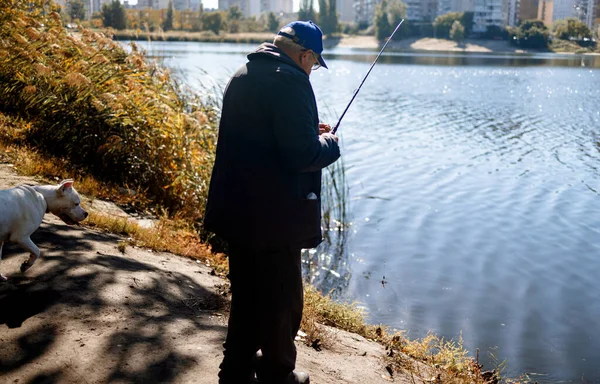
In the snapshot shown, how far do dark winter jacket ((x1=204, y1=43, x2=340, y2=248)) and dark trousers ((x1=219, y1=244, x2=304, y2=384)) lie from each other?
118mm

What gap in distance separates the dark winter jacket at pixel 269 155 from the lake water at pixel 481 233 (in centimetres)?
430

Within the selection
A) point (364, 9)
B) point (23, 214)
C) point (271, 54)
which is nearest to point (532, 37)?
point (364, 9)

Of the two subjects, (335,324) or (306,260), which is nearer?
(335,324)

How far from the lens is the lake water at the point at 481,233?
25.4 feet

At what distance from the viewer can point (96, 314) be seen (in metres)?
4.39

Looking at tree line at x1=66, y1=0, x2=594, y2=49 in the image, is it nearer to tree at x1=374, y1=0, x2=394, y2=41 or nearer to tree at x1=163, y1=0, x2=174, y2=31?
tree at x1=374, y1=0, x2=394, y2=41

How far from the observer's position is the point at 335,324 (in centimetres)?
586

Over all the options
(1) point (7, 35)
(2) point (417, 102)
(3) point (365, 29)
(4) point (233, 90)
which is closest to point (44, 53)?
(1) point (7, 35)

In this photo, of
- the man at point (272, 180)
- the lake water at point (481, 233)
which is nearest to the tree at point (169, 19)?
the lake water at point (481, 233)

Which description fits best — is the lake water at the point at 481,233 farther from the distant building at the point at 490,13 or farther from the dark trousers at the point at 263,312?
the distant building at the point at 490,13

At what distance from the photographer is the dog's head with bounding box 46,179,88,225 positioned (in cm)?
524

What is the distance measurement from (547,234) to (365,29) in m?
119

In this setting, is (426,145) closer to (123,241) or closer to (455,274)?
(455,274)

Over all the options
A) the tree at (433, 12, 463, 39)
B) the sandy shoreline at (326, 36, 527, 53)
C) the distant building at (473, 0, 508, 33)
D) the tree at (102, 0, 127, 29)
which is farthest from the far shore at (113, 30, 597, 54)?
the tree at (102, 0, 127, 29)
